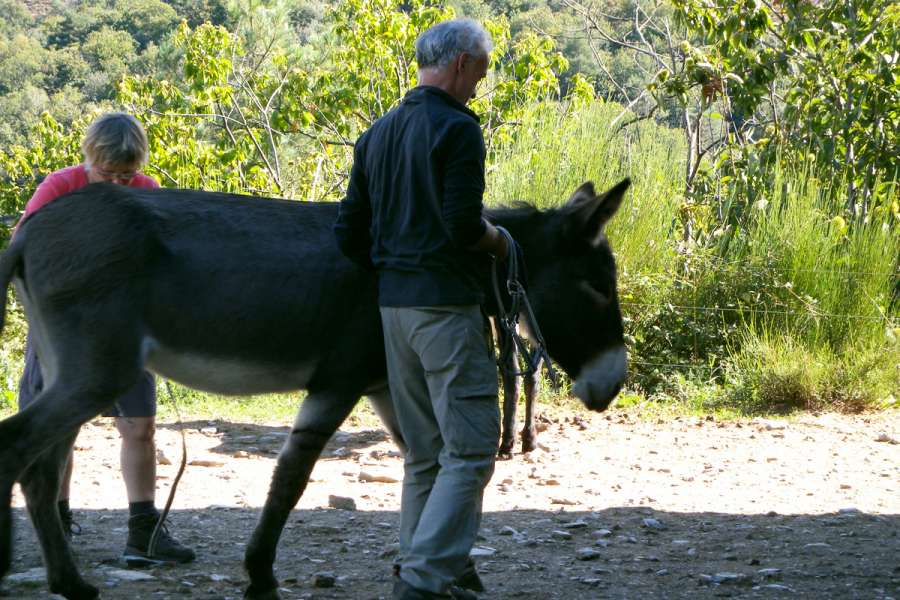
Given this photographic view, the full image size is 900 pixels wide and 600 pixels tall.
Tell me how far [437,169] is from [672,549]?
A: 2.54 meters

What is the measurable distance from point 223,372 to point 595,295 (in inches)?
57.0

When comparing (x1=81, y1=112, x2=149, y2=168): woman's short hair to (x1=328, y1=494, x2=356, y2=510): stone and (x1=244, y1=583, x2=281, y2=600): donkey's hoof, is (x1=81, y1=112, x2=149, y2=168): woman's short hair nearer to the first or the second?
(x1=244, y1=583, x2=281, y2=600): donkey's hoof

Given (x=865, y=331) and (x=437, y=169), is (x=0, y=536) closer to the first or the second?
(x=437, y=169)

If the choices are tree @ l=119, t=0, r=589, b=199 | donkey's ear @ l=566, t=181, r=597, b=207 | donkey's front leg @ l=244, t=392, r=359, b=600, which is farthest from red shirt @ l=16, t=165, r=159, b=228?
tree @ l=119, t=0, r=589, b=199

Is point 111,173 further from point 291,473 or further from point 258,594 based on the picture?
point 258,594

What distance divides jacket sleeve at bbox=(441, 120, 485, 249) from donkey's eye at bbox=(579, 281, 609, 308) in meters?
0.86

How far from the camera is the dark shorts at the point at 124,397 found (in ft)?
13.8

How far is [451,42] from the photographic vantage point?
3285mm

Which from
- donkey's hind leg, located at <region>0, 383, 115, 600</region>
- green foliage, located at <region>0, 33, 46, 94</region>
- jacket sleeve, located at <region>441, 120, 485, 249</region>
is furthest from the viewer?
green foliage, located at <region>0, 33, 46, 94</region>

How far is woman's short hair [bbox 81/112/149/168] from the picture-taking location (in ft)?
13.8

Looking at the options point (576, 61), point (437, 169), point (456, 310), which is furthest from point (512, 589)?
point (576, 61)

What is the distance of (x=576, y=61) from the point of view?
33062mm

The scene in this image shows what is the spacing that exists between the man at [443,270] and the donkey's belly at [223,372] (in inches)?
19.2

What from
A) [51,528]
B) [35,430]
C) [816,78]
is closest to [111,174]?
[35,430]
